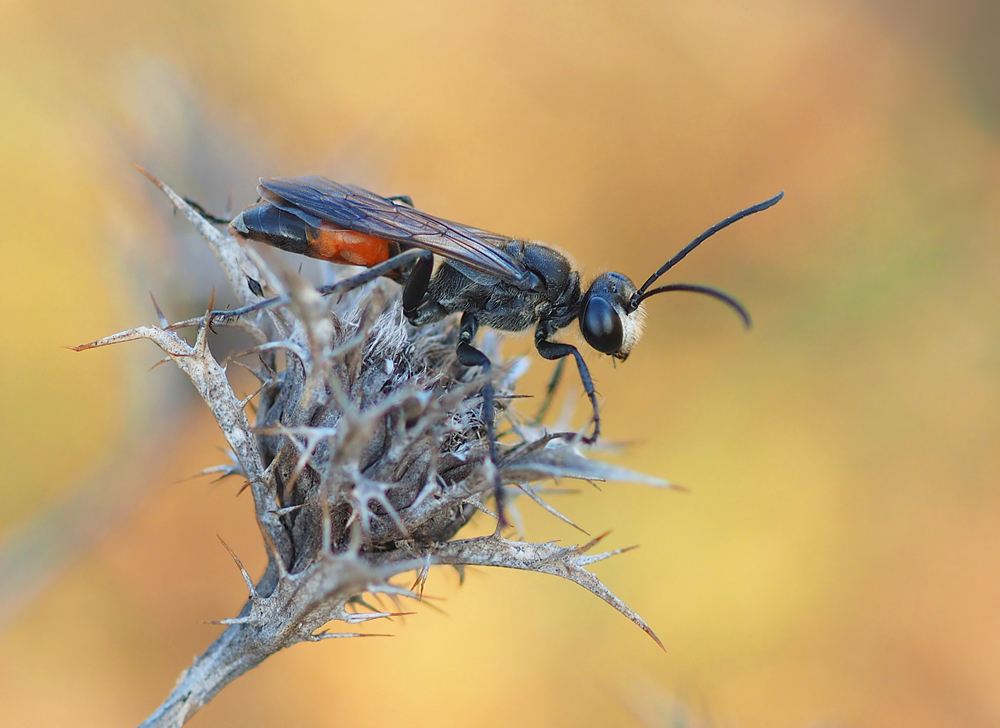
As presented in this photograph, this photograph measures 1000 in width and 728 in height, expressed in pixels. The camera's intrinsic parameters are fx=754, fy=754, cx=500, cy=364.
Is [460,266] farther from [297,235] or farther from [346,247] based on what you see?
[297,235]

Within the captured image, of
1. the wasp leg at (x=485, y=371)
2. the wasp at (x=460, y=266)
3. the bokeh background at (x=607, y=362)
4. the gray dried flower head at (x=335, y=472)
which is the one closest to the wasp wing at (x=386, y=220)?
the wasp at (x=460, y=266)

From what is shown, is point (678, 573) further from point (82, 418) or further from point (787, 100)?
point (787, 100)

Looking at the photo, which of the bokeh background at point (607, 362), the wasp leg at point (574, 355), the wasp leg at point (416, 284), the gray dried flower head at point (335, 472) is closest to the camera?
the gray dried flower head at point (335, 472)

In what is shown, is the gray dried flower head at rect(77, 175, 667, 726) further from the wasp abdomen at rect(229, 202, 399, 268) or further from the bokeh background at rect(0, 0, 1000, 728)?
the bokeh background at rect(0, 0, 1000, 728)

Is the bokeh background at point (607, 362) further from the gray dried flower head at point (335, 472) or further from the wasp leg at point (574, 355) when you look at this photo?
the gray dried flower head at point (335, 472)

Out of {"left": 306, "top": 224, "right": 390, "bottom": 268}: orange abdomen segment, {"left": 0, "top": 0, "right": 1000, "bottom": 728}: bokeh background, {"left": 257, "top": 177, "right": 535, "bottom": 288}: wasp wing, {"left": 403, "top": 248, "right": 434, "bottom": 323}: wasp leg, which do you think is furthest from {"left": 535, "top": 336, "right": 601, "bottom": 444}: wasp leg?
{"left": 0, "top": 0, "right": 1000, "bottom": 728}: bokeh background

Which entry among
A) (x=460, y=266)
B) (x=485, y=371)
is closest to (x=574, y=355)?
(x=485, y=371)
